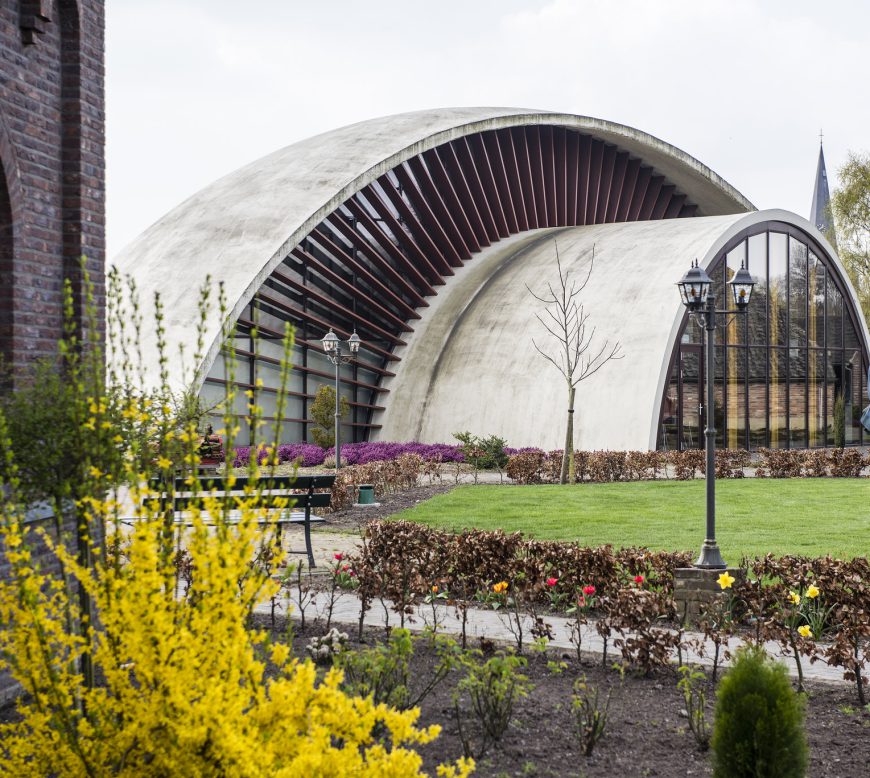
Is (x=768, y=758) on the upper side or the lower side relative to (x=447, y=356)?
lower

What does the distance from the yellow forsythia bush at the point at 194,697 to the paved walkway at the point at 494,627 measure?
9.27 ft

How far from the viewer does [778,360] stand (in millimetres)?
27703

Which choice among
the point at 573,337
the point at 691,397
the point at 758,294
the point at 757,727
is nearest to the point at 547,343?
the point at 573,337

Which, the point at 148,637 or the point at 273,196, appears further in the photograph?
the point at 273,196

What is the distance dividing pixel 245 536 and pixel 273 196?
793 inches

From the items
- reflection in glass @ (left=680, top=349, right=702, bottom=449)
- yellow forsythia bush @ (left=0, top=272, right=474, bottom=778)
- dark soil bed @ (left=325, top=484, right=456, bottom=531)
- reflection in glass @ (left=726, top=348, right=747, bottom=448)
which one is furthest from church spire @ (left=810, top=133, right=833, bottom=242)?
yellow forsythia bush @ (left=0, top=272, right=474, bottom=778)

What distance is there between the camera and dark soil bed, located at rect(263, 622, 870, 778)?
14.8 feet

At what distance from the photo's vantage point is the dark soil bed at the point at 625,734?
451 cm

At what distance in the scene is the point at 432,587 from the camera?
7.44 meters

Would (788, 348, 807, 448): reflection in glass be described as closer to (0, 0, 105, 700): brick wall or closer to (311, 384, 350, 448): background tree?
Answer: (311, 384, 350, 448): background tree

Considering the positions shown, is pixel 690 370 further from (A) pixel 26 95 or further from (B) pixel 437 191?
(A) pixel 26 95

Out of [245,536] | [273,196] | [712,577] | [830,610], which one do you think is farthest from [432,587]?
[273,196]

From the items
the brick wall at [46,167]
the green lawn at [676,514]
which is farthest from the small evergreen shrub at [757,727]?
→ the green lawn at [676,514]

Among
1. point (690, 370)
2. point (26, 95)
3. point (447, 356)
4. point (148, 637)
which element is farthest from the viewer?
point (447, 356)
